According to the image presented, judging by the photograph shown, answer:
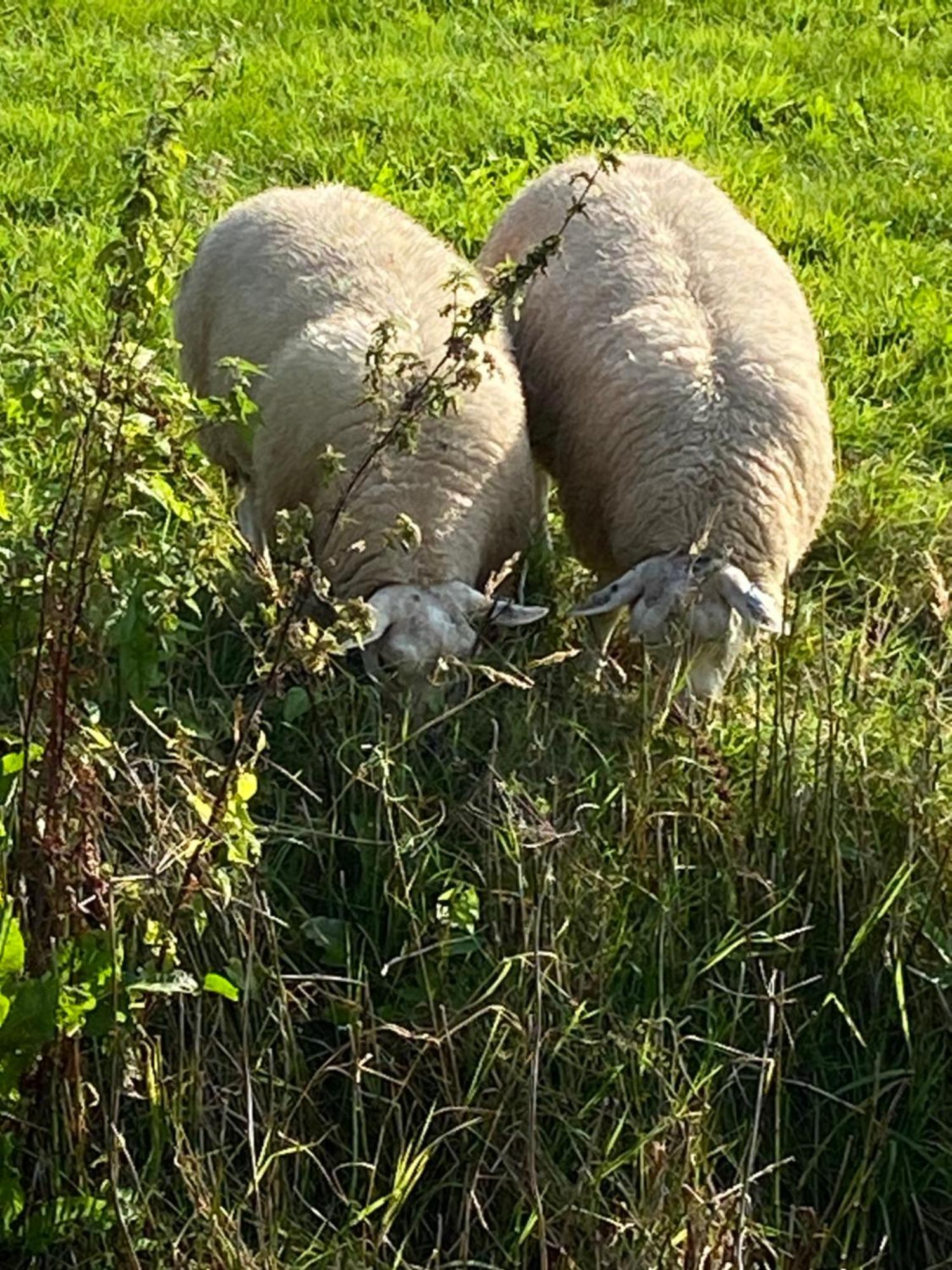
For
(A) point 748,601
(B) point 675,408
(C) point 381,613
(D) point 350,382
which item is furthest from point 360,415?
(A) point 748,601

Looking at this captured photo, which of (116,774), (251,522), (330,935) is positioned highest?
(116,774)

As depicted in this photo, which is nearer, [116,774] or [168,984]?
[168,984]

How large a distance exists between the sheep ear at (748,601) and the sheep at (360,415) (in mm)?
506

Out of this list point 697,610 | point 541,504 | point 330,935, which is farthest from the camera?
point 541,504

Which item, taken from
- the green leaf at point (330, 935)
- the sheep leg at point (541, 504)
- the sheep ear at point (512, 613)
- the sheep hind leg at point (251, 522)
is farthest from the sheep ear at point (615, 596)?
the green leaf at point (330, 935)

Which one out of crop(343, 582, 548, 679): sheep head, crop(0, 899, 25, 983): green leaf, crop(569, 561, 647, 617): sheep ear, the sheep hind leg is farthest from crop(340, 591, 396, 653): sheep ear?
crop(0, 899, 25, 983): green leaf

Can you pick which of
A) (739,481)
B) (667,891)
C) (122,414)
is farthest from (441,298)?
(122,414)

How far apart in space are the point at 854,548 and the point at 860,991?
196 cm

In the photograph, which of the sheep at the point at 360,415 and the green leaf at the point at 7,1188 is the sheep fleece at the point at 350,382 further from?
the green leaf at the point at 7,1188

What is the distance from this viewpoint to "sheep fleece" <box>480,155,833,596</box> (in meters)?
4.64

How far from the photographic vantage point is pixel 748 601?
4.34m

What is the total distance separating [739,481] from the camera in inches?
181

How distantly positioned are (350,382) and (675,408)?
36.0 inches

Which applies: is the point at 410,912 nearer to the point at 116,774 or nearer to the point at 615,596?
the point at 116,774
